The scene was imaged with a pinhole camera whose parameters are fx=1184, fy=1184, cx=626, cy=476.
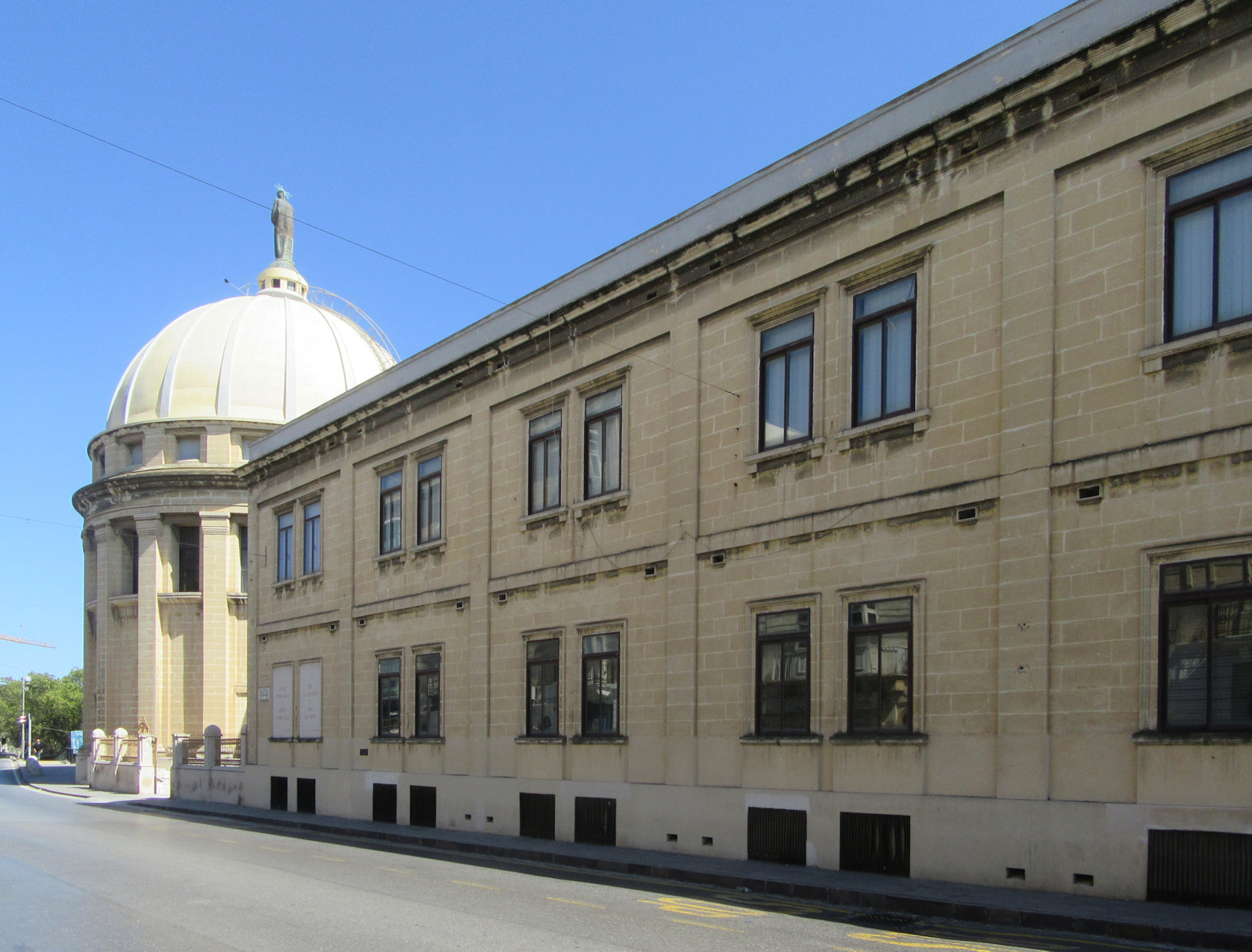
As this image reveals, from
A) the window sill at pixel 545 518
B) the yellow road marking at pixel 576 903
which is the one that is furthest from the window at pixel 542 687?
the yellow road marking at pixel 576 903

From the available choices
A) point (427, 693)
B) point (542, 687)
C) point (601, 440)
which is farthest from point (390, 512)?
point (601, 440)

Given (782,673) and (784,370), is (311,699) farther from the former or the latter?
(784,370)

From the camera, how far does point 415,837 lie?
2216 centimetres

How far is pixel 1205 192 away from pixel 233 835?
796 inches

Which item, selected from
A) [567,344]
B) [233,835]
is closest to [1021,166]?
[567,344]

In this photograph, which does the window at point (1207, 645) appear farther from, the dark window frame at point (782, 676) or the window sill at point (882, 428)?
the dark window frame at point (782, 676)

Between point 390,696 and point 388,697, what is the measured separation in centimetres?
7

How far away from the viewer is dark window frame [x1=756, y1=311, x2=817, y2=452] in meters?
16.8

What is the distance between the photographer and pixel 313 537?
1243 inches

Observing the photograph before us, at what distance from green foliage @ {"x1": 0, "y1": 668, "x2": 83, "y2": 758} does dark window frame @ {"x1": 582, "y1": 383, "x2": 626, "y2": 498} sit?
295 ft

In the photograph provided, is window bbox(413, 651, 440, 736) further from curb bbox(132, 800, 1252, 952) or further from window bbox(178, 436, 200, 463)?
window bbox(178, 436, 200, 463)

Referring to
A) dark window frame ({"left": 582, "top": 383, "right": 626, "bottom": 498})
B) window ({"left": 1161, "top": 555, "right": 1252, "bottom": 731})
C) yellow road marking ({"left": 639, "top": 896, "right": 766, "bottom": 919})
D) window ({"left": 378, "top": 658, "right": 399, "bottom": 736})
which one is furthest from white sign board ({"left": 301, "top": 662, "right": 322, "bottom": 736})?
window ({"left": 1161, "top": 555, "right": 1252, "bottom": 731})

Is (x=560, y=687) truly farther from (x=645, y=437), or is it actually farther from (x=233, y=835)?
(x=233, y=835)

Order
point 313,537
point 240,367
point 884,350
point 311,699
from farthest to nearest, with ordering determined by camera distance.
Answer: point 240,367
point 313,537
point 311,699
point 884,350
